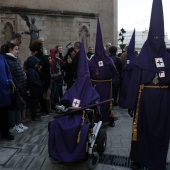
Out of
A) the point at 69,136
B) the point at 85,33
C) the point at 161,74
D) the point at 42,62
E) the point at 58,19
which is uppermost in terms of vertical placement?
the point at 58,19

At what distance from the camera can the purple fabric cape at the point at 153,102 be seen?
3869mm

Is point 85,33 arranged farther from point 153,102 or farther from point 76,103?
point 153,102

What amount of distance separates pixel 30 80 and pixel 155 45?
3348 millimetres

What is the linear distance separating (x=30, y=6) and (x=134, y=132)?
11.1 metres

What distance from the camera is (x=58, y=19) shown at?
1391 centimetres

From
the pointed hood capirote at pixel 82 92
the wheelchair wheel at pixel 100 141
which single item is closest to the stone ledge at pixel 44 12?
the pointed hood capirote at pixel 82 92

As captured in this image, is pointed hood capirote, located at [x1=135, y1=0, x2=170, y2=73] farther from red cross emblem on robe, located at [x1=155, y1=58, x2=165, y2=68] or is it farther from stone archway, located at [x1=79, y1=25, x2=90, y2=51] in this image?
stone archway, located at [x1=79, y1=25, x2=90, y2=51]

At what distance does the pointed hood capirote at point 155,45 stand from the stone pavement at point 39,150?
152cm

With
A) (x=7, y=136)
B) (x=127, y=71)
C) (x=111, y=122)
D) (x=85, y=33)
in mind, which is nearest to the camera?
(x=7, y=136)

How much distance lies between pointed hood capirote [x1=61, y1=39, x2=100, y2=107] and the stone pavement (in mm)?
920

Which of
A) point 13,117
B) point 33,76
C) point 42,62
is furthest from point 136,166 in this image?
point 42,62

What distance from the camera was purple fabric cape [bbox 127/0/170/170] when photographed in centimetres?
387

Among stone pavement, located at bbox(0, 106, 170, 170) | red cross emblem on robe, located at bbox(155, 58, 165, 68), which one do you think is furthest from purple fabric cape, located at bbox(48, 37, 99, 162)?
red cross emblem on robe, located at bbox(155, 58, 165, 68)

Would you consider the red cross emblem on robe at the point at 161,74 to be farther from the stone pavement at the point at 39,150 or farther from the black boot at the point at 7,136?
the black boot at the point at 7,136
